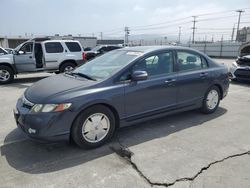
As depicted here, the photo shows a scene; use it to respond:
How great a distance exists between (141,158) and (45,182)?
52.0 inches

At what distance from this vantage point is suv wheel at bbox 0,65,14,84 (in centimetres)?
1014

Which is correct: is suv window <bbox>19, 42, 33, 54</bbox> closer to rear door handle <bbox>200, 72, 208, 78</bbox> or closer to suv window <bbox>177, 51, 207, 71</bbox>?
suv window <bbox>177, 51, 207, 71</bbox>

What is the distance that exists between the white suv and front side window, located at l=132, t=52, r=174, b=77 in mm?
6595

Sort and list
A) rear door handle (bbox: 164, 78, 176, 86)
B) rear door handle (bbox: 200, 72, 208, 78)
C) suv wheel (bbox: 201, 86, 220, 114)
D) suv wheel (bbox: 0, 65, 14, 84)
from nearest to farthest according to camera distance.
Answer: rear door handle (bbox: 164, 78, 176, 86) → rear door handle (bbox: 200, 72, 208, 78) → suv wheel (bbox: 201, 86, 220, 114) → suv wheel (bbox: 0, 65, 14, 84)

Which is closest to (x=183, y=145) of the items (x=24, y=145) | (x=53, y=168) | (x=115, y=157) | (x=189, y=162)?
(x=189, y=162)

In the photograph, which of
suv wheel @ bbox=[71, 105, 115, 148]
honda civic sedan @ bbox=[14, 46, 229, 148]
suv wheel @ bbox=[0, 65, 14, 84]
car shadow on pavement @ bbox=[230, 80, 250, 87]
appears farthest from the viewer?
suv wheel @ bbox=[0, 65, 14, 84]

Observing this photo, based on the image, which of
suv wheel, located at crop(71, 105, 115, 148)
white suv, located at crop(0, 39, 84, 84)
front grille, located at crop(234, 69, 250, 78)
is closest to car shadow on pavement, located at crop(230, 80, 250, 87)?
front grille, located at crop(234, 69, 250, 78)

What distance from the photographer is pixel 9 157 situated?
361 centimetres

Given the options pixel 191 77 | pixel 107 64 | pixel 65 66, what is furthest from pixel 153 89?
pixel 65 66

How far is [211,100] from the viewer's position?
5594mm

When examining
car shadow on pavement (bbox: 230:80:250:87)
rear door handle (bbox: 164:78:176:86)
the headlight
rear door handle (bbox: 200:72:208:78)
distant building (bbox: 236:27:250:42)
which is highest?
distant building (bbox: 236:27:250:42)

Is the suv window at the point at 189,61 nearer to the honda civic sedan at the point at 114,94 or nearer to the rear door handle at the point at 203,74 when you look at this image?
the honda civic sedan at the point at 114,94

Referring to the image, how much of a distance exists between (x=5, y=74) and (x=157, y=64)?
7784mm

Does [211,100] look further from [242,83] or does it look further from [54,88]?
[242,83]
